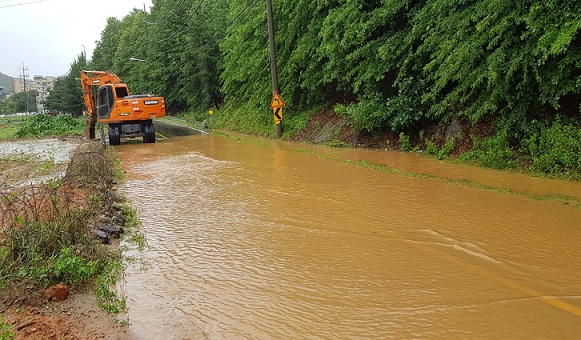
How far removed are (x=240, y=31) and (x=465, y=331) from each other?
25.1 meters

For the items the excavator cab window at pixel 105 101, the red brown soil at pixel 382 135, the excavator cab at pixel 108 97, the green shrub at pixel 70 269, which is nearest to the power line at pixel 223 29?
the excavator cab at pixel 108 97

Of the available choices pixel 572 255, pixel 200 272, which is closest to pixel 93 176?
pixel 200 272

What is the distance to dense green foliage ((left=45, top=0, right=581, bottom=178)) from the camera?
32.5 feet

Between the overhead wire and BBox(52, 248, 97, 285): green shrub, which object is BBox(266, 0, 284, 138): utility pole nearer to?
the overhead wire

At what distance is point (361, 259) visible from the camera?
5551 mm

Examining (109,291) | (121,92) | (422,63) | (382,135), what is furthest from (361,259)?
(121,92)

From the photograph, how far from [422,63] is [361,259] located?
34.0 ft

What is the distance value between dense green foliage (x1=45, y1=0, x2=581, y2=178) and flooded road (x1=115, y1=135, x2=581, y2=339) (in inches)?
76.9

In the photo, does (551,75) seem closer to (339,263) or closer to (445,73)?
(445,73)

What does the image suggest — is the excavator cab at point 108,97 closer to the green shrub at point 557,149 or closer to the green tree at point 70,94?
the green shrub at point 557,149

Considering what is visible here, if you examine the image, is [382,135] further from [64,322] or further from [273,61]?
[64,322]

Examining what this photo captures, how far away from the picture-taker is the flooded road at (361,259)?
13.3ft

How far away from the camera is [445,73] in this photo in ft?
39.0

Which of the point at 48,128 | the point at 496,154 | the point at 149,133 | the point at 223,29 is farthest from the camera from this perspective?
the point at 223,29
